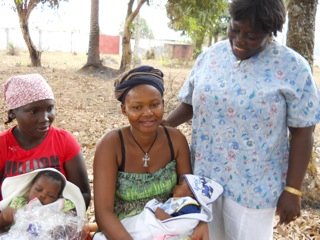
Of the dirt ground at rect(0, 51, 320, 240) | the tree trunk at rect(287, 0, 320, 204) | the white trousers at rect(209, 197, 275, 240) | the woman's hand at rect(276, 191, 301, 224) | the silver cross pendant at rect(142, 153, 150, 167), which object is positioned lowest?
the dirt ground at rect(0, 51, 320, 240)

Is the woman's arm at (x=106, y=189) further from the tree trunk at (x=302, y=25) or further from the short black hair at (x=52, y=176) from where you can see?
the tree trunk at (x=302, y=25)

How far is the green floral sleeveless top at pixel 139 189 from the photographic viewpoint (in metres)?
2.14

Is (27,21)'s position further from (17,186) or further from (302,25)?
(17,186)

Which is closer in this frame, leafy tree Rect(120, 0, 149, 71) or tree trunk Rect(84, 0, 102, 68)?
leafy tree Rect(120, 0, 149, 71)

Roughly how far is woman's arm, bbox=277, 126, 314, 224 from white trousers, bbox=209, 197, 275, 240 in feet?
0.41

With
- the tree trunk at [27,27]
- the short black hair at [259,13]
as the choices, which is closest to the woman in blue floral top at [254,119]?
the short black hair at [259,13]

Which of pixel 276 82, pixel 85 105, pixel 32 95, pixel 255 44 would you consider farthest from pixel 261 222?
pixel 85 105

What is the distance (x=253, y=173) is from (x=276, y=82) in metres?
0.46

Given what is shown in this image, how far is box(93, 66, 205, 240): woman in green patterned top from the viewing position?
6.79ft

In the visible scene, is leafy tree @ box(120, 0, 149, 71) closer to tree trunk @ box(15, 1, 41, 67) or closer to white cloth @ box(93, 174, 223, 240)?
tree trunk @ box(15, 1, 41, 67)

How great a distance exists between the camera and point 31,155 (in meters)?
2.24

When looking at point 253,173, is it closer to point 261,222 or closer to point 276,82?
point 261,222

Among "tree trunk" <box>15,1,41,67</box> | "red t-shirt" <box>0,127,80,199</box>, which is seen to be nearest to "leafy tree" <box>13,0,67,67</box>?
"tree trunk" <box>15,1,41,67</box>

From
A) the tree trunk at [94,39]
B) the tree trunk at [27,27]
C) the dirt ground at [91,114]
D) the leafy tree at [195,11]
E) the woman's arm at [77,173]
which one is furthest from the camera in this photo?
the tree trunk at [27,27]
